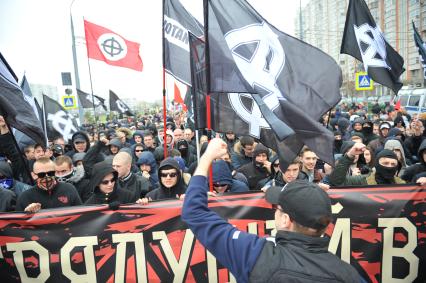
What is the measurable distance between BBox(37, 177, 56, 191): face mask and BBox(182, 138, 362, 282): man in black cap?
7.98 ft

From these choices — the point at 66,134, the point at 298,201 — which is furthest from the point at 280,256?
the point at 66,134

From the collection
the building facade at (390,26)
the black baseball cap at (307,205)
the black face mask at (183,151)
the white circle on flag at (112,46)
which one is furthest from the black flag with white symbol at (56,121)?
the building facade at (390,26)

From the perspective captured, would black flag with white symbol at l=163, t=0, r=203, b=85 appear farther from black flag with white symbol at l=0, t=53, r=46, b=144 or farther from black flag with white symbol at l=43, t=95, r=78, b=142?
black flag with white symbol at l=43, t=95, r=78, b=142

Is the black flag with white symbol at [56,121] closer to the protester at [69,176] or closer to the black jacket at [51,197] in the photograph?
the protester at [69,176]

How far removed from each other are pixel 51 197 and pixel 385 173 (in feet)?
11.3

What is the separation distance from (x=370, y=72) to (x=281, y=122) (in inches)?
122

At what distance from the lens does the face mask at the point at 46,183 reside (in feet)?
12.2

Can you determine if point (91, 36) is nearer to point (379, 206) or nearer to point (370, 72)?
point (370, 72)

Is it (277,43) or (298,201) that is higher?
(277,43)

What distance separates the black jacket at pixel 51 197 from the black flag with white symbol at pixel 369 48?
437 centimetres

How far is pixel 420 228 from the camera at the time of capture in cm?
328

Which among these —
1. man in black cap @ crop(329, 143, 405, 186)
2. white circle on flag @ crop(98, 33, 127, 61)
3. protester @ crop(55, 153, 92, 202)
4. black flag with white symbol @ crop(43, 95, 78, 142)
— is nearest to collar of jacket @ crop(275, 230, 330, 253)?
man in black cap @ crop(329, 143, 405, 186)

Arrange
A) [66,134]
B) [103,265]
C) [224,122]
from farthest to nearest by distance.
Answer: [66,134], [224,122], [103,265]

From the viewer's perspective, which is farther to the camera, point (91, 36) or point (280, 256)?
point (91, 36)
